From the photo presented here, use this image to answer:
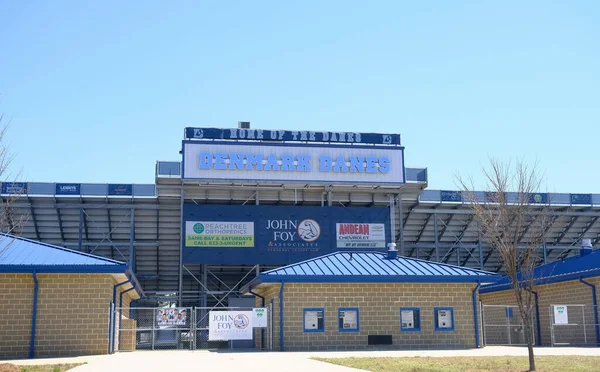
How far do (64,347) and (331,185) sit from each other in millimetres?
23695

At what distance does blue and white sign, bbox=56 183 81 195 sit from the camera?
44.3 m

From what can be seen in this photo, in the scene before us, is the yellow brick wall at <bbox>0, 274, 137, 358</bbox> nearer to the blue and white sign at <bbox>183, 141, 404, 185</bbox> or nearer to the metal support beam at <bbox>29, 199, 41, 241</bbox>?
Result: the blue and white sign at <bbox>183, 141, 404, 185</bbox>

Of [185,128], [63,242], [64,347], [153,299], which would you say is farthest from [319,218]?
[64,347]

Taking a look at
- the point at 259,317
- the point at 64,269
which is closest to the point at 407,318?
the point at 259,317

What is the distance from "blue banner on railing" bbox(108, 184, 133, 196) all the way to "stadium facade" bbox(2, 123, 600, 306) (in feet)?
0.29

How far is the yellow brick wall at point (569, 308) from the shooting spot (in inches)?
1223

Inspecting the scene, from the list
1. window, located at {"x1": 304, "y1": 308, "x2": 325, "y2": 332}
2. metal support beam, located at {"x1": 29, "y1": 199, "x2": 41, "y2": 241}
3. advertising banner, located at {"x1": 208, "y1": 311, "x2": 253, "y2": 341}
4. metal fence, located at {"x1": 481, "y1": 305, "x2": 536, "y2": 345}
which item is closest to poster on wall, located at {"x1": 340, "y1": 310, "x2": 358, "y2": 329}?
window, located at {"x1": 304, "y1": 308, "x2": 325, "y2": 332}

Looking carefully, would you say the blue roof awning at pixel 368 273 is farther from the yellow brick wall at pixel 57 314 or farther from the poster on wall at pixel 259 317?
the yellow brick wall at pixel 57 314

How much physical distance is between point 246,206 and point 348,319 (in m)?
17.7

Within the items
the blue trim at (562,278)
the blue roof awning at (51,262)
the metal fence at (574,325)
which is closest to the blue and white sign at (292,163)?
the blue trim at (562,278)

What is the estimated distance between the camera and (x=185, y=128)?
44656 mm

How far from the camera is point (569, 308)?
32.1 m

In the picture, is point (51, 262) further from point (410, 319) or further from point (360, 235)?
point (360, 235)

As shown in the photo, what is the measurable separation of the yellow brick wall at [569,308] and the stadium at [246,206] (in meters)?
8.92
